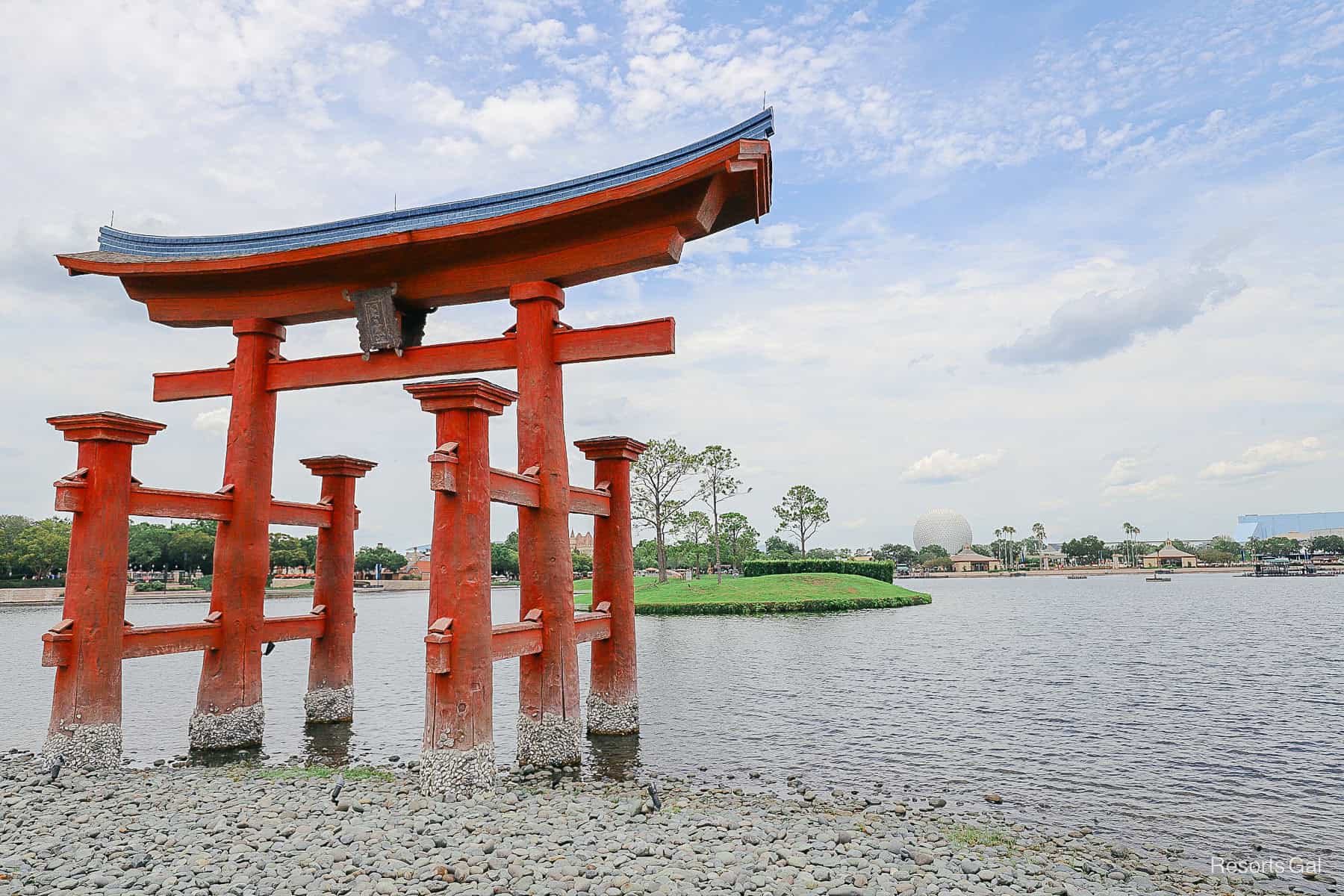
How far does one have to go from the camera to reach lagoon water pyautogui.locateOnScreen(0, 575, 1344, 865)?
9461 mm

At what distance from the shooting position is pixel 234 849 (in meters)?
6.27

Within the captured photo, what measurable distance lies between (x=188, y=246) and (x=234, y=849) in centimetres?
895

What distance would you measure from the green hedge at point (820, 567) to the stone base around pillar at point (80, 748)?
43.5 meters

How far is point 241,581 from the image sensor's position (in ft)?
35.4

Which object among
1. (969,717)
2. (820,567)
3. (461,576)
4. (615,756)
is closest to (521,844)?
(461,576)

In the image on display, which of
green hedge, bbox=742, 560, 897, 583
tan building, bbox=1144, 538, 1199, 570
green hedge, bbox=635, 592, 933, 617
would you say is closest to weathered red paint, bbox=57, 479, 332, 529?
green hedge, bbox=635, 592, 933, 617

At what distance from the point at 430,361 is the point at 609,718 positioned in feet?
18.1

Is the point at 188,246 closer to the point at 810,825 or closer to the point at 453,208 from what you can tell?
the point at 453,208

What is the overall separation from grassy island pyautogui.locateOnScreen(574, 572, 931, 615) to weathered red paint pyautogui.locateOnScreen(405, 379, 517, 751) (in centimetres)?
3074

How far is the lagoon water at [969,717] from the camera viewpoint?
9.46 m

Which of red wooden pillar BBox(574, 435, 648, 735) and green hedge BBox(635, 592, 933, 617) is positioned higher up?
red wooden pillar BBox(574, 435, 648, 735)

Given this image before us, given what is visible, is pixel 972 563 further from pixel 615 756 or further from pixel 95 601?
pixel 95 601

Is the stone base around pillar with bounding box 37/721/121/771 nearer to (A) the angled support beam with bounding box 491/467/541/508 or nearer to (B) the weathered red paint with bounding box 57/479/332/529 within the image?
(B) the weathered red paint with bounding box 57/479/332/529

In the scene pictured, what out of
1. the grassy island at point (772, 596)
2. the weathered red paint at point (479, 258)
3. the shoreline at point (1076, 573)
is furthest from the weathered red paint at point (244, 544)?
the shoreline at point (1076, 573)
